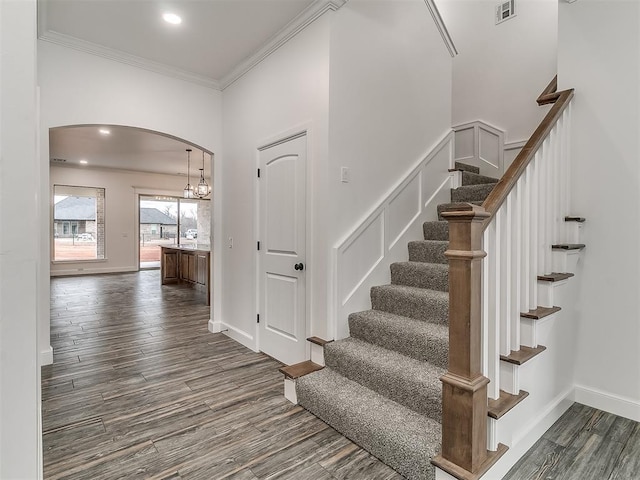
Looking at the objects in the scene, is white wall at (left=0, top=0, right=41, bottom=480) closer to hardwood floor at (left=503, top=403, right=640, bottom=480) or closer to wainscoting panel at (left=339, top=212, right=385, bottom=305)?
hardwood floor at (left=503, top=403, right=640, bottom=480)

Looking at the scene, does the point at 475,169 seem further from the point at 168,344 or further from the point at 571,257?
the point at 168,344

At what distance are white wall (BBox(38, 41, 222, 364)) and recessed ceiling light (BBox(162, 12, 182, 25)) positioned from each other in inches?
35.5

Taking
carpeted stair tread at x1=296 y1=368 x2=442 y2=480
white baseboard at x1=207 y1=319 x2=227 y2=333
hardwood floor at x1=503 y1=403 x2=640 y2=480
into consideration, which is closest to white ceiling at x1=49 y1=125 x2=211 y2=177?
white baseboard at x1=207 y1=319 x2=227 y2=333

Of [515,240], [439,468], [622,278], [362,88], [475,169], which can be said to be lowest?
[439,468]

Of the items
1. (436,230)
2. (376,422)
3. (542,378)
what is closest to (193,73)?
(436,230)

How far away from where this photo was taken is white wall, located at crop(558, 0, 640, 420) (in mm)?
2307

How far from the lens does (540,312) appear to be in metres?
2.07

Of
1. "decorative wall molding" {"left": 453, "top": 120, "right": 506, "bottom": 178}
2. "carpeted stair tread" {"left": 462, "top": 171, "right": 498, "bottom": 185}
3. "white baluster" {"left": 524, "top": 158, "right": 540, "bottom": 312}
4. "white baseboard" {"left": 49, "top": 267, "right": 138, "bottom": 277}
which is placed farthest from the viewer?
"white baseboard" {"left": 49, "top": 267, "right": 138, "bottom": 277}

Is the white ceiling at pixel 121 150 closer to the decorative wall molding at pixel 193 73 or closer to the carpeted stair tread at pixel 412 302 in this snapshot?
the decorative wall molding at pixel 193 73

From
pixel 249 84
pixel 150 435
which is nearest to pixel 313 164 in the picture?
pixel 249 84

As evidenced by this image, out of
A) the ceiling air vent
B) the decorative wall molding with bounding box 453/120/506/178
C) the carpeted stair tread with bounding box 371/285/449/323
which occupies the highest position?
the ceiling air vent

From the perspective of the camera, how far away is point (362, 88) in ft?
9.48

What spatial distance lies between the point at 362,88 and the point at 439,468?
269 cm

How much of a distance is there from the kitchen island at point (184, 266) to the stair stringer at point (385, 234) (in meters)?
4.69
